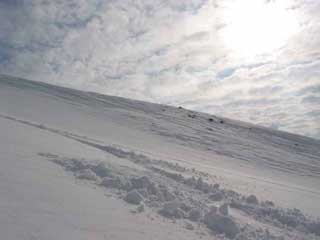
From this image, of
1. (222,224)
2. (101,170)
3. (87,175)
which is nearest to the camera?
(222,224)

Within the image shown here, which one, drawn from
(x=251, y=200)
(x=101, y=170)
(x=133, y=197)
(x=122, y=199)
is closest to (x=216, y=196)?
(x=251, y=200)

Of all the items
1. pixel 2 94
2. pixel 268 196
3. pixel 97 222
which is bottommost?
pixel 97 222

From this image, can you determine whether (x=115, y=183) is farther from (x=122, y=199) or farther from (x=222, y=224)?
(x=222, y=224)

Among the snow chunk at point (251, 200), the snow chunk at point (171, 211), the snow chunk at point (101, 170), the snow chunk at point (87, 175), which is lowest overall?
the snow chunk at point (171, 211)

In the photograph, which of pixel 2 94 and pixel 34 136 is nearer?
pixel 34 136

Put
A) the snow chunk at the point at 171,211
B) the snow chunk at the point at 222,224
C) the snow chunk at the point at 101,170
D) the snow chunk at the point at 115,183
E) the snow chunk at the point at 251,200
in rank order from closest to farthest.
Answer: the snow chunk at the point at 222,224 → the snow chunk at the point at 171,211 → the snow chunk at the point at 115,183 → the snow chunk at the point at 101,170 → the snow chunk at the point at 251,200

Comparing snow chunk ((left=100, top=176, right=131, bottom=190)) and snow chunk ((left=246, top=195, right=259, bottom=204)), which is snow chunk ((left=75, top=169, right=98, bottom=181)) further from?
snow chunk ((left=246, top=195, right=259, bottom=204))

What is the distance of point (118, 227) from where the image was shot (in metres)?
3.99

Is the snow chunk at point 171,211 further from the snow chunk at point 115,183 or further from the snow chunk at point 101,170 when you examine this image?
the snow chunk at point 101,170

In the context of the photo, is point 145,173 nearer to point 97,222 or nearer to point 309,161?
point 97,222

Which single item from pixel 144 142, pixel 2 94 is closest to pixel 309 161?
pixel 144 142

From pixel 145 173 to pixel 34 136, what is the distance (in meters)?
3.72

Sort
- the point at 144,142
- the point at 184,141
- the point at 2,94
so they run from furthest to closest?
the point at 2,94 < the point at 184,141 < the point at 144,142

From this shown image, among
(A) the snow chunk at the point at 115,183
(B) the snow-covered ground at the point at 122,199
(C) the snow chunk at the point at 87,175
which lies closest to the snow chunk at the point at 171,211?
(B) the snow-covered ground at the point at 122,199
